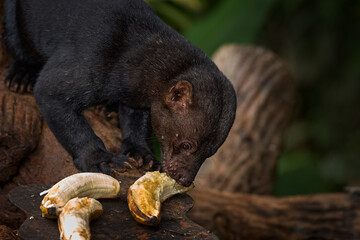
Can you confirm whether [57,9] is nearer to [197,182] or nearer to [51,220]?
[51,220]

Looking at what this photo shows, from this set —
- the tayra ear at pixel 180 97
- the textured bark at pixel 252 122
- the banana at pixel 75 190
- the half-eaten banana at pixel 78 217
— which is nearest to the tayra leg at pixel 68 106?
the tayra ear at pixel 180 97

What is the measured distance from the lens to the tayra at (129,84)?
11.3 feet

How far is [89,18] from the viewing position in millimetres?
4016

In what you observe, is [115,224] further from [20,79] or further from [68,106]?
[20,79]

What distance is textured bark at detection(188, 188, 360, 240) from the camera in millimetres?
5230

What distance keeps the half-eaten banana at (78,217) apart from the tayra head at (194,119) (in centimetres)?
80

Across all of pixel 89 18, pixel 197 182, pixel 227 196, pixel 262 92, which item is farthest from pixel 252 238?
pixel 89 18

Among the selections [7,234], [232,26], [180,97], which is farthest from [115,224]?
[232,26]

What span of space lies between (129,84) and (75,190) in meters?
1.19

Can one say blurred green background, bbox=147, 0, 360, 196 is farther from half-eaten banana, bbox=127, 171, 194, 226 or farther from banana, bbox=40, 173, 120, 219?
banana, bbox=40, 173, 120, 219

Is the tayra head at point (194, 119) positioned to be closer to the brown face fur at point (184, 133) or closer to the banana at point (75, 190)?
the brown face fur at point (184, 133)

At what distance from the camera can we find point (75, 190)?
2879mm

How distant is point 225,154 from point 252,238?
1143mm

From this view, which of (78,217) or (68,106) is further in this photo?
(68,106)
